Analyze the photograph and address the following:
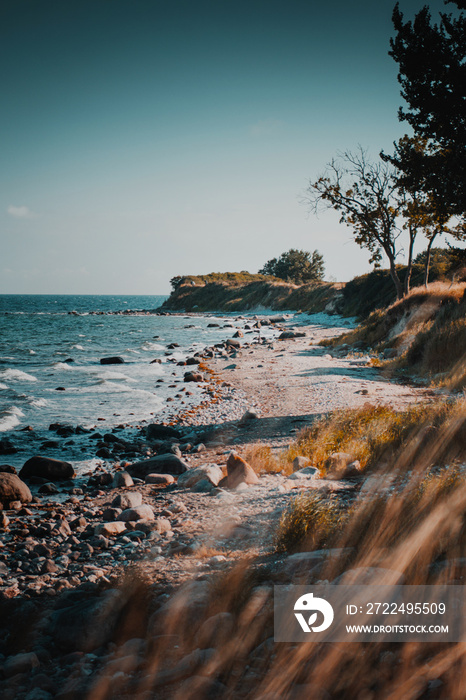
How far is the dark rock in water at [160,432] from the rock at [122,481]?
3320 millimetres

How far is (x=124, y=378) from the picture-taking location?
69.2 ft

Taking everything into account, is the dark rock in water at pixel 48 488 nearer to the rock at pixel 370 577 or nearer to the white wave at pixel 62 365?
the rock at pixel 370 577

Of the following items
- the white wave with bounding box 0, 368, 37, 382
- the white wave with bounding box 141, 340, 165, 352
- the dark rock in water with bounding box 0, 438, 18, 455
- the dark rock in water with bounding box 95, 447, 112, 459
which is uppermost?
the white wave with bounding box 141, 340, 165, 352

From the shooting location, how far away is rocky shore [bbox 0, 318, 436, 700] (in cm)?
313

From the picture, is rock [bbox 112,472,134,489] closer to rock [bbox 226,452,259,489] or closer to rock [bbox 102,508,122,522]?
rock [bbox 102,508,122,522]

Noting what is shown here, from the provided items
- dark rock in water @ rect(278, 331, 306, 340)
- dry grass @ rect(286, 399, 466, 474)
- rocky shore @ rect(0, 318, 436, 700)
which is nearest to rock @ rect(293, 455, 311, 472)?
rocky shore @ rect(0, 318, 436, 700)

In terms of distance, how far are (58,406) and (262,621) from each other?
14.1 metres

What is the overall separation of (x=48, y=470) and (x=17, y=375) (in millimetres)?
15079

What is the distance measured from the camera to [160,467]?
855cm

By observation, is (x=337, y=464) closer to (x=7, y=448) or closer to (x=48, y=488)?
(x=48, y=488)

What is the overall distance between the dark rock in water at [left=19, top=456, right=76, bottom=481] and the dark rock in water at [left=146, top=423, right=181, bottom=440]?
112 inches

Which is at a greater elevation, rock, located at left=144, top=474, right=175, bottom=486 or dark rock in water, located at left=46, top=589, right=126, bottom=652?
dark rock in water, located at left=46, top=589, right=126, bottom=652

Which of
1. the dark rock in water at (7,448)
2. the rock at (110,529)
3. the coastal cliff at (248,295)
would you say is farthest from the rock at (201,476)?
the coastal cliff at (248,295)

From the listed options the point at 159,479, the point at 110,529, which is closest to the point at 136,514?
the point at 110,529
